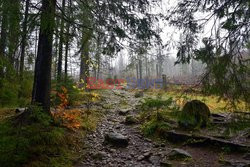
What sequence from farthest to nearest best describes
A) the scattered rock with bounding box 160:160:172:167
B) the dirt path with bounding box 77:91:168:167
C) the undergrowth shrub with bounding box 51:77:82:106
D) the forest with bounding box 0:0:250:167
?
1. the undergrowth shrub with bounding box 51:77:82:106
2. the dirt path with bounding box 77:91:168:167
3. the scattered rock with bounding box 160:160:172:167
4. the forest with bounding box 0:0:250:167

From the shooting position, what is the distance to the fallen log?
445 cm

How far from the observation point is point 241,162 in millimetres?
3787

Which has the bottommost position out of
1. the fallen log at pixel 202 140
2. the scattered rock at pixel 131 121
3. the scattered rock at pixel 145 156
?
the scattered rock at pixel 145 156

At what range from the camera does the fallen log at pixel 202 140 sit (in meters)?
4.45

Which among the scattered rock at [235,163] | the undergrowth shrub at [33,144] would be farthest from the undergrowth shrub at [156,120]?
the undergrowth shrub at [33,144]

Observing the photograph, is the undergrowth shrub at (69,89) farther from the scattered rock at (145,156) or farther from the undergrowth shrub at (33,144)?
the scattered rock at (145,156)

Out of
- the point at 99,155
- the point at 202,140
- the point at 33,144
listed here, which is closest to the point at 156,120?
the point at 202,140

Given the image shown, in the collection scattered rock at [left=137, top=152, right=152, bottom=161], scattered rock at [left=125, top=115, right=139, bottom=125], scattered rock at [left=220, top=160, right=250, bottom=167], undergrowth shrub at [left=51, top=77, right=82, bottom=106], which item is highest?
undergrowth shrub at [left=51, top=77, right=82, bottom=106]

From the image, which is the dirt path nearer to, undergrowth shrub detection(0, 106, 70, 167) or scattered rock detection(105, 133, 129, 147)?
scattered rock detection(105, 133, 129, 147)

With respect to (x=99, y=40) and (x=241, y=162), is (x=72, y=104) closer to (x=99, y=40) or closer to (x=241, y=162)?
(x=99, y=40)

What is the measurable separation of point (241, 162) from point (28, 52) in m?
5.83

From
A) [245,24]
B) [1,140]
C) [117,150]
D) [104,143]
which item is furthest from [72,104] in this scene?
[245,24]

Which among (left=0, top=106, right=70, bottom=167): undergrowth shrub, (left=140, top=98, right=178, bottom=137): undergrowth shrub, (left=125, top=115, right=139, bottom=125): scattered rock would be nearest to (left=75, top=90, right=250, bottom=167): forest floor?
(left=140, top=98, right=178, bottom=137): undergrowth shrub

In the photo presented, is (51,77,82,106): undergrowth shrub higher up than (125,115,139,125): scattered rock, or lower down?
higher up
